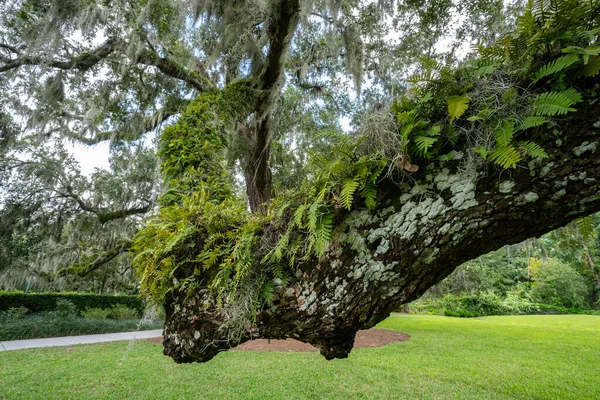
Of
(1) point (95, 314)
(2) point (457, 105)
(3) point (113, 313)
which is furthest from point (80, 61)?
(3) point (113, 313)

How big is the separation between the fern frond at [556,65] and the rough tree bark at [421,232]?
122mm

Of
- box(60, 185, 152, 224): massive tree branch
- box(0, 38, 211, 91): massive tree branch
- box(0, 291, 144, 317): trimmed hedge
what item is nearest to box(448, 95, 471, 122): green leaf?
box(0, 38, 211, 91): massive tree branch

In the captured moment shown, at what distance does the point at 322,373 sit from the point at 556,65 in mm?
5537

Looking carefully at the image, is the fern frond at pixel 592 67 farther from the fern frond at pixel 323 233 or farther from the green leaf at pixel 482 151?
the fern frond at pixel 323 233

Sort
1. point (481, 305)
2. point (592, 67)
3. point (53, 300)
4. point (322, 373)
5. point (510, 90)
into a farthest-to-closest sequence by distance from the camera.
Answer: point (481, 305)
point (53, 300)
point (322, 373)
point (510, 90)
point (592, 67)

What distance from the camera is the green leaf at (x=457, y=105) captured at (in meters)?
1.06

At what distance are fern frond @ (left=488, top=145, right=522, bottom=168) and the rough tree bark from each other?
71 millimetres

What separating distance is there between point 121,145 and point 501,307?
66.3ft

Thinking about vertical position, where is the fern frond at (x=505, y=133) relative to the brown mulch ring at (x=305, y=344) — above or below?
above

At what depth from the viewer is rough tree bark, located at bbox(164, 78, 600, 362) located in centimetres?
100

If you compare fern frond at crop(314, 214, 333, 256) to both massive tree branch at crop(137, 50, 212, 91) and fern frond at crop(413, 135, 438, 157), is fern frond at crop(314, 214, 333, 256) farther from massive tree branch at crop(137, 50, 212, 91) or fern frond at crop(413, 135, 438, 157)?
massive tree branch at crop(137, 50, 212, 91)

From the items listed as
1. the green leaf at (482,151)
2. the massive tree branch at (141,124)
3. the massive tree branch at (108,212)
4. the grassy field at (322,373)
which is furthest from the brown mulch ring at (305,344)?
the green leaf at (482,151)

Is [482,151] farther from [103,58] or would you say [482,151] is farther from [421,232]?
[103,58]

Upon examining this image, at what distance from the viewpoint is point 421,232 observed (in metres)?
1.16
